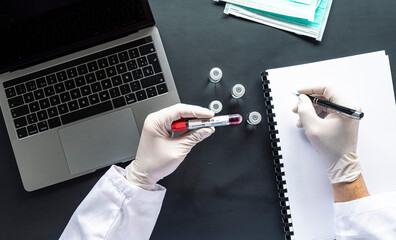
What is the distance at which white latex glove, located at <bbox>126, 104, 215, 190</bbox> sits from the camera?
2.74 feet

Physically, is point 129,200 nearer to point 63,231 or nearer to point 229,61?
point 63,231

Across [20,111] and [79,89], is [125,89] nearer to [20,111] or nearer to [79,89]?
[79,89]

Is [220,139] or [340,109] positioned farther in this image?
[220,139]

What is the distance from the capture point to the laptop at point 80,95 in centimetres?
89

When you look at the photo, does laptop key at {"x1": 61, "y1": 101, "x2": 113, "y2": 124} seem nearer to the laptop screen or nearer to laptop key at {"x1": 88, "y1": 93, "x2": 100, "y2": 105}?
laptop key at {"x1": 88, "y1": 93, "x2": 100, "y2": 105}

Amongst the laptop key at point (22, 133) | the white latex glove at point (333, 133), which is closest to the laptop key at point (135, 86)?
the laptop key at point (22, 133)

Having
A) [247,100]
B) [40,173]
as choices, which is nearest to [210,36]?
[247,100]

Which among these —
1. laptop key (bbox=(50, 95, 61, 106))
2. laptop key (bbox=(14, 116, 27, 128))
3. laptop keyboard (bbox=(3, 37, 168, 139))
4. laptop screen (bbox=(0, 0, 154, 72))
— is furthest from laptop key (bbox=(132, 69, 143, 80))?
laptop key (bbox=(14, 116, 27, 128))

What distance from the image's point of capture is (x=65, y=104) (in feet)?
2.97

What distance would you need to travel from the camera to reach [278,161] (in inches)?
36.5

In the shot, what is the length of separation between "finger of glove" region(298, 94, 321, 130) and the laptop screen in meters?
0.44

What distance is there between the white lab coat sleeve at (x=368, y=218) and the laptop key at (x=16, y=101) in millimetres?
877

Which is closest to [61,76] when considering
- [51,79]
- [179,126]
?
[51,79]

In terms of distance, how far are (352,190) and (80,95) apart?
752mm
